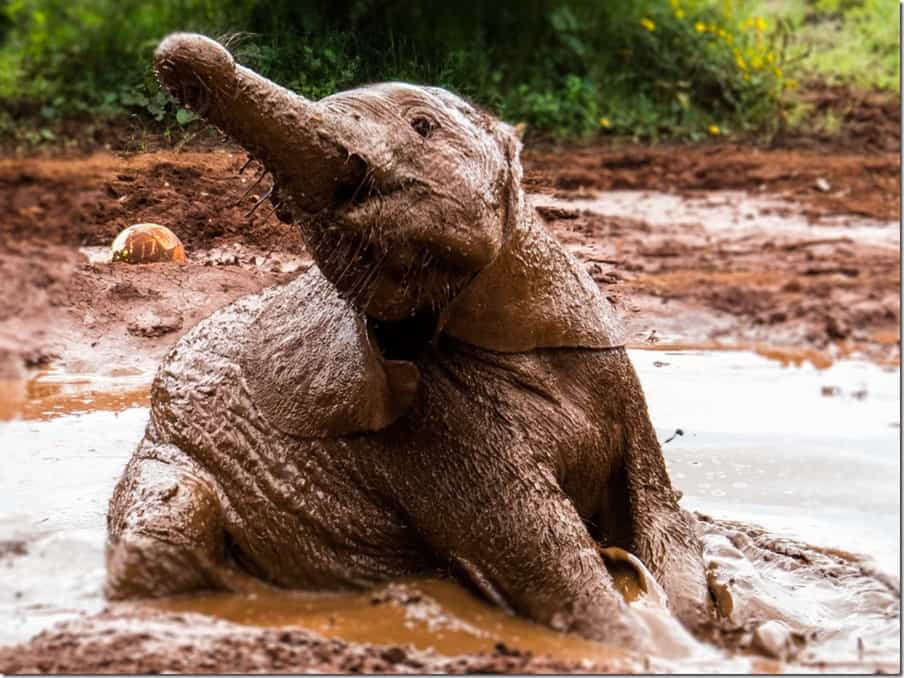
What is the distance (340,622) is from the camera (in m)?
4.86

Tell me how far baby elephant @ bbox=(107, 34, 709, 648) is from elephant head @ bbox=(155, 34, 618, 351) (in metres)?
0.01

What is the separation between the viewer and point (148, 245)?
5832mm

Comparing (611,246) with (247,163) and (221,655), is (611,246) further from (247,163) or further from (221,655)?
(221,655)

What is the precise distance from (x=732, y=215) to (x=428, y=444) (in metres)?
8.05

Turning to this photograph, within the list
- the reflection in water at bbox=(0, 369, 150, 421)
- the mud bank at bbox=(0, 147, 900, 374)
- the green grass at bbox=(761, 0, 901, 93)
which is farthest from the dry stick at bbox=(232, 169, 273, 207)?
the green grass at bbox=(761, 0, 901, 93)

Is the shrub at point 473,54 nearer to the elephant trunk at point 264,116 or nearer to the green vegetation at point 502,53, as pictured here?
the green vegetation at point 502,53

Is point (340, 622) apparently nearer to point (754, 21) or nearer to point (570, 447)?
point (570, 447)

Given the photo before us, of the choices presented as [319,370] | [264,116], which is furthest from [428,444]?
[264,116]

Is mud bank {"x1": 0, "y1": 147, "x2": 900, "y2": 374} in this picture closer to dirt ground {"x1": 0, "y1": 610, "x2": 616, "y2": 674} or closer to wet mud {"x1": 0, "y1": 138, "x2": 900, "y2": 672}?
wet mud {"x1": 0, "y1": 138, "x2": 900, "y2": 672}

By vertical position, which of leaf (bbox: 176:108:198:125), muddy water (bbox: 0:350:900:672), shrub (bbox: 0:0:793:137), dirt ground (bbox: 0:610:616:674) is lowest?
dirt ground (bbox: 0:610:616:674)

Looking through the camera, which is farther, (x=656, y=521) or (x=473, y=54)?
(x=473, y=54)

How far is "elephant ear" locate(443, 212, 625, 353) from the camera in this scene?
16.2 feet

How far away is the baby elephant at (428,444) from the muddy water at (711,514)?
0.13 m

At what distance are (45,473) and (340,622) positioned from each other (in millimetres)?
2013
